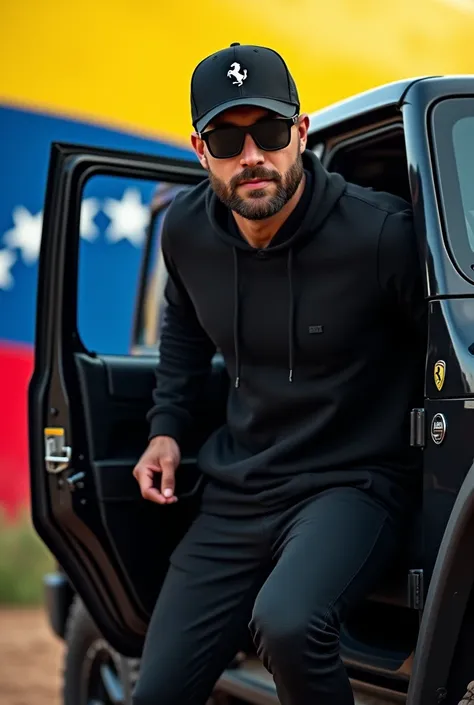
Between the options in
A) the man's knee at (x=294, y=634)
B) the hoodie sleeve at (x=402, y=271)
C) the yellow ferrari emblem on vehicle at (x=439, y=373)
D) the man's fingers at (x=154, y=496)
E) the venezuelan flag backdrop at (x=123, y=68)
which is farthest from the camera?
the venezuelan flag backdrop at (x=123, y=68)

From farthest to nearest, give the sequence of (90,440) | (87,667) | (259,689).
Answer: (87,667)
(90,440)
(259,689)

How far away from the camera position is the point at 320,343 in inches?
126

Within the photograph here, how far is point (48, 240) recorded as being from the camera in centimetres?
380

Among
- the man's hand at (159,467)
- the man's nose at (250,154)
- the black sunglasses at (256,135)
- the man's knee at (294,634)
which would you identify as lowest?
the man's knee at (294,634)

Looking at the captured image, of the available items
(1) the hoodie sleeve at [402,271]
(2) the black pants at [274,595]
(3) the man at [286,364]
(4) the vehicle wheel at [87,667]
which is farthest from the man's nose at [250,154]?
(4) the vehicle wheel at [87,667]

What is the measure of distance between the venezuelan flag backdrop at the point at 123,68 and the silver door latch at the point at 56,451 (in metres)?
4.83

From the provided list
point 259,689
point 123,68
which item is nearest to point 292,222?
point 259,689

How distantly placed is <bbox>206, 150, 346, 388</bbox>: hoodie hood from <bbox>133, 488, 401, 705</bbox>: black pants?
0.39 m

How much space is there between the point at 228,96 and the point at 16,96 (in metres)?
5.60

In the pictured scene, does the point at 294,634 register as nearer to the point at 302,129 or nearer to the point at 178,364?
the point at 178,364

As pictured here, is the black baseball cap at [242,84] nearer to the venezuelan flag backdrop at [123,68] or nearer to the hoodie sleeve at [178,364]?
the hoodie sleeve at [178,364]

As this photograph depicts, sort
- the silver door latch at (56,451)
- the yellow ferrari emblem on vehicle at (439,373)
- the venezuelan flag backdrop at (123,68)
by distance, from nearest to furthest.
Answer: the yellow ferrari emblem on vehicle at (439,373) < the silver door latch at (56,451) < the venezuelan flag backdrop at (123,68)

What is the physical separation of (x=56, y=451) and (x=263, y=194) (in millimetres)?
1063

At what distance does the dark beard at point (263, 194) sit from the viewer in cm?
319
